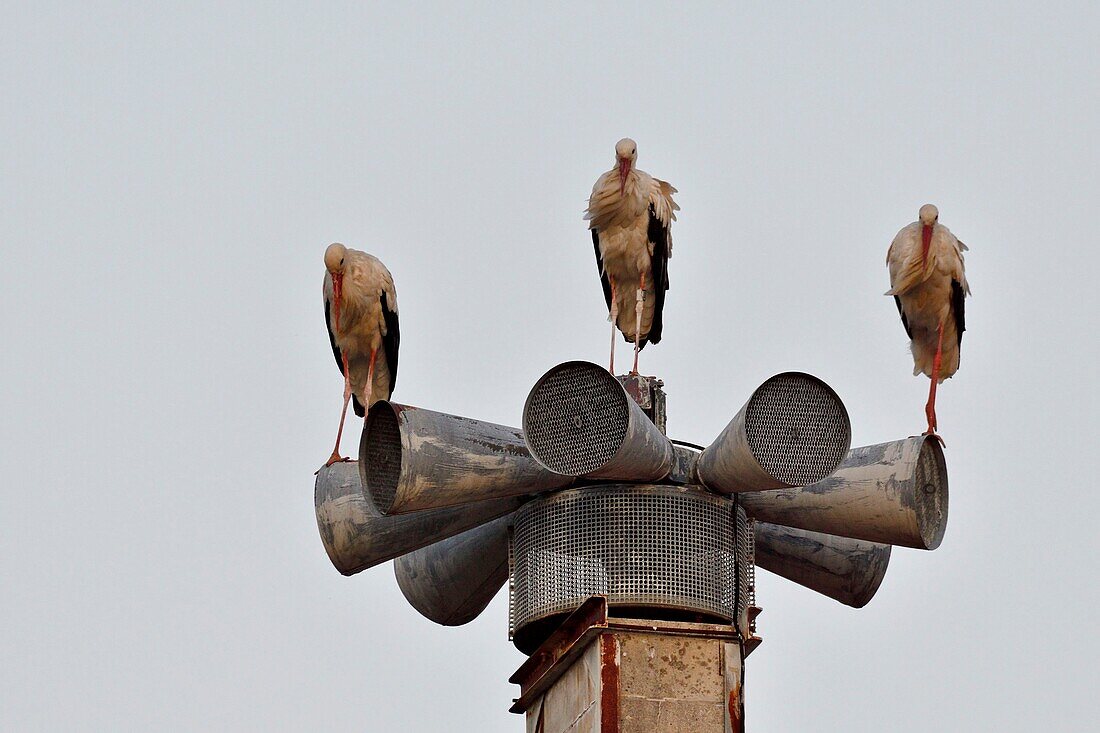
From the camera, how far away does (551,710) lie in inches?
658

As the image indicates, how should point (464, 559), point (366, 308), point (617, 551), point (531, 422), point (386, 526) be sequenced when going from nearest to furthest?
point (531, 422) → point (617, 551) → point (386, 526) → point (464, 559) → point (366, 308)

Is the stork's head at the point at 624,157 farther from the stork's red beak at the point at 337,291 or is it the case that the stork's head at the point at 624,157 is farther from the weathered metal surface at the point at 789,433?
the weathered metal surface at the point at 789,433

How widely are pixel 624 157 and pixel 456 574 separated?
4408 millimetres

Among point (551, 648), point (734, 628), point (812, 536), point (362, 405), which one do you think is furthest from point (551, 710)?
point (362, 405)

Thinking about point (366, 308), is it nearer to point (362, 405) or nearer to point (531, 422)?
point (362, 405)

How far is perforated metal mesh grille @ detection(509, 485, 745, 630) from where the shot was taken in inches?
639

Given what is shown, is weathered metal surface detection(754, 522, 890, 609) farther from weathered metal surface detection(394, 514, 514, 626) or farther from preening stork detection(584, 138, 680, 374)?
preening stork detection(584, 138, 680, 374)

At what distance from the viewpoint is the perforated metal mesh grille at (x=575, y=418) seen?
15328mm

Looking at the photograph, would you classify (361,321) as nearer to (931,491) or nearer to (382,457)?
(382,457)

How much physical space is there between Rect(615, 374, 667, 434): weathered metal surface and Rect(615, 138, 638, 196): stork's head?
315cm

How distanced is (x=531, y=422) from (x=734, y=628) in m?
2.28

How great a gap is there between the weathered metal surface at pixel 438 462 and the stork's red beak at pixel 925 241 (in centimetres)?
369

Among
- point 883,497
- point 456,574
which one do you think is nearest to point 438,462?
point 456,574

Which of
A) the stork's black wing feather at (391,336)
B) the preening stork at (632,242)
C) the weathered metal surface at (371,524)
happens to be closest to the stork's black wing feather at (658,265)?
the preening stork at (632,242)
